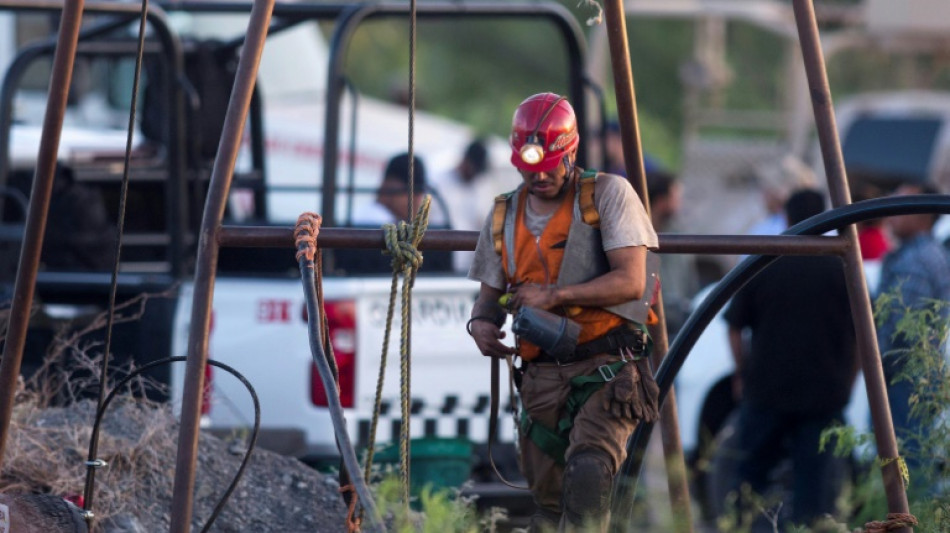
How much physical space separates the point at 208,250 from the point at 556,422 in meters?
1.19

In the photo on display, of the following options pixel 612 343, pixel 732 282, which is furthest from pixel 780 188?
pixel 612 343

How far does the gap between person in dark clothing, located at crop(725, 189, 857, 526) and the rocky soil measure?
280 centimetres

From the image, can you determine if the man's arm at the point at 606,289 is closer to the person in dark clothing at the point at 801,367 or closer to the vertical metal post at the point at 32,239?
the vertical metal post at the point at 32,239

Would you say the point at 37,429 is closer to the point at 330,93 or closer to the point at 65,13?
the point at 65,13

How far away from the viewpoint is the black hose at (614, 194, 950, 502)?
13.7 ft

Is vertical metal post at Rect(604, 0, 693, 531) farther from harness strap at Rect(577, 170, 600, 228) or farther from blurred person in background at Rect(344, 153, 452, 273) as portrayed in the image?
blurred person in background at Rect(344, 153, 452, 273)

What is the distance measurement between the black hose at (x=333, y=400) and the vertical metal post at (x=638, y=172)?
1263 millimetres

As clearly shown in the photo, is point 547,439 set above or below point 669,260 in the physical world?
below

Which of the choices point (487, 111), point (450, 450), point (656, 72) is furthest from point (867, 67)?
point (450, 450)

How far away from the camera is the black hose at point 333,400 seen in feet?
10.8

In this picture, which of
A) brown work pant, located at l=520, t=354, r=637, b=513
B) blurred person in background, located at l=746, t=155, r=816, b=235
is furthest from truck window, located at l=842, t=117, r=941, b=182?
brown work pant, located at l=520, t=354, r=637, b=513

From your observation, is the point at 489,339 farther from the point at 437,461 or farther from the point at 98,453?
the point at 437,461

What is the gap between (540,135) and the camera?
4.18 meters

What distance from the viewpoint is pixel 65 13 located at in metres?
4.36
